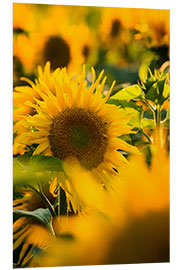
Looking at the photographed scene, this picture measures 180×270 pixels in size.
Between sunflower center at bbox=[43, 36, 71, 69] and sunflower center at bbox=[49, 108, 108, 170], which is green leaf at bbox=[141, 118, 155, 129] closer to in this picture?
sunflower center at bbox=[49, 108, 108, 170]

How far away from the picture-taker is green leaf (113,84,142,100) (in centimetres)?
155

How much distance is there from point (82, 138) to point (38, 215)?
28 centimetres

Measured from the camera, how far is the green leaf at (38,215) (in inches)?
54.0

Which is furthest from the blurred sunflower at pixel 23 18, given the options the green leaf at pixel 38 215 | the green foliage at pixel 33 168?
the green leaf at pixel 38 215

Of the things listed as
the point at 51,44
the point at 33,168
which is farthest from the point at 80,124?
the point at 51,44

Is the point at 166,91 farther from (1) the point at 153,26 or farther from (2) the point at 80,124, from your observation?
(2) the point at 80,124

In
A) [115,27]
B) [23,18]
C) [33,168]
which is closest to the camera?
[33,168]

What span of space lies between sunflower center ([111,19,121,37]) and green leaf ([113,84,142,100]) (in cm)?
22

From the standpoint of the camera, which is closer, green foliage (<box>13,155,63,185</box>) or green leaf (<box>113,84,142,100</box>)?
green foliage (<box>13,155,63,185</box>)

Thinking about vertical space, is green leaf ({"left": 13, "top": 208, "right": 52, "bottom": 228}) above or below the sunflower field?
below

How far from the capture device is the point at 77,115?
1.41 metres

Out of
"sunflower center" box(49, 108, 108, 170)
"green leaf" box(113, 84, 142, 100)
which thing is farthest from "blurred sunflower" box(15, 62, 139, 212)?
"green leaf" box(113, 84, 142, 100)
